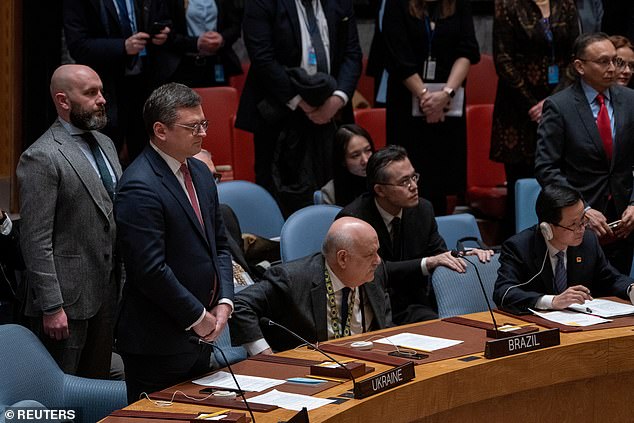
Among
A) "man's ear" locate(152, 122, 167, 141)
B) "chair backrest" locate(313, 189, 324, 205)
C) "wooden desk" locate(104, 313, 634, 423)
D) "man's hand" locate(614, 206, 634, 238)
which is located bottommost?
"wooden desk" locate(104, 313, 634, 423)

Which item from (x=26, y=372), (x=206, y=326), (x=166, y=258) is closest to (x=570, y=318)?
(x=206, y=326)

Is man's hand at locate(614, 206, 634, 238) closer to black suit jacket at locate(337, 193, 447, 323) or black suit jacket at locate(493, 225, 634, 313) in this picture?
black suit jacket at locate(493, 225, 634, 313)

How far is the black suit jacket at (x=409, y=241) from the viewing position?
4820 mm

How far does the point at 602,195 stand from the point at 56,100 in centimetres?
242

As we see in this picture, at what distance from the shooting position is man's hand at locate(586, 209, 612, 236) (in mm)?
4871

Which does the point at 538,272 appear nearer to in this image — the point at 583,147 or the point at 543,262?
the point at 543,262

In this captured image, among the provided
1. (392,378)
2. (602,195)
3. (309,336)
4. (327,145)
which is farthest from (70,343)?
(602,195)

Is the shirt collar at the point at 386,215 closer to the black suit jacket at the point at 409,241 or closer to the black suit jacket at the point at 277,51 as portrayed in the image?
the black suit jacket at the point at 409,241

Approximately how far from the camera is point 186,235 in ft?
11.0

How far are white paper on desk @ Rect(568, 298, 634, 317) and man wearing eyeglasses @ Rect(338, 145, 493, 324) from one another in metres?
0.66

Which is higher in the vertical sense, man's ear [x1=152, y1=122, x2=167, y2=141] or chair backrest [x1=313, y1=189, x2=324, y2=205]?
man's ear [x1=152, y1=122, x2=167, y2=141]

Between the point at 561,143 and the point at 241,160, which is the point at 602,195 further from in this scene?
the point at 241,160

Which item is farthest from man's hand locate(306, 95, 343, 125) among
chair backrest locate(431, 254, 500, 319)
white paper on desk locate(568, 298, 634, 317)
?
white paper on desk locate(568, 298, 634, 317)

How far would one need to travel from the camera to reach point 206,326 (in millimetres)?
3330
